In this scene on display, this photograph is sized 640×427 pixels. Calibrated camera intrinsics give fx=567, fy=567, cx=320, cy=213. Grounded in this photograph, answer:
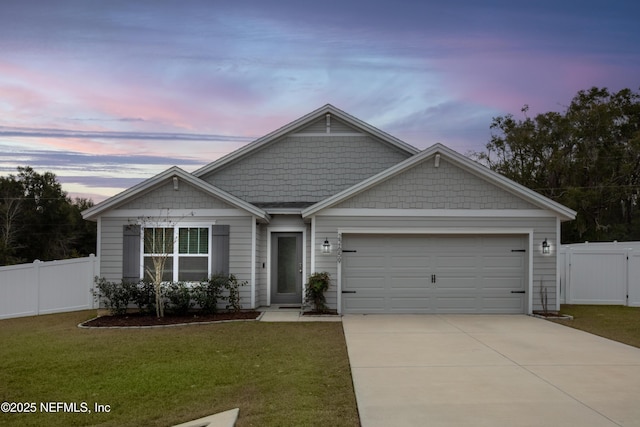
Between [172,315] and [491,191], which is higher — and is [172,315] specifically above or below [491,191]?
below

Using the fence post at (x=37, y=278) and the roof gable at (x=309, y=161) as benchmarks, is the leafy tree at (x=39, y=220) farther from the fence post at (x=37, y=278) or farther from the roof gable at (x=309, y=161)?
the roof gable at (x=309, y=161)

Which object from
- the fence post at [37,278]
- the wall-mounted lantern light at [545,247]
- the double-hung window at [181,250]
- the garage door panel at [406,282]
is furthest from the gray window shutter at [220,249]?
the wall-mounted lantern light at [545,247]

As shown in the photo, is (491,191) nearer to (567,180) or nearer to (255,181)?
(255,181)

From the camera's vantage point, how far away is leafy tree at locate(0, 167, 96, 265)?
42500 millimetres

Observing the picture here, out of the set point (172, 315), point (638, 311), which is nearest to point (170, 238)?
point (172, 315)

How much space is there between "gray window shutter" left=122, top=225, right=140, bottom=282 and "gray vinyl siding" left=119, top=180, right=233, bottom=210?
0.67 m

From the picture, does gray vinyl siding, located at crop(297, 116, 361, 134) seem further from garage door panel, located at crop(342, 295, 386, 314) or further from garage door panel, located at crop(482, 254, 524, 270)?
garage door panel, located at crop(482, 254, 524, 270)

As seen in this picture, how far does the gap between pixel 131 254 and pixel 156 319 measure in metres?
2.19

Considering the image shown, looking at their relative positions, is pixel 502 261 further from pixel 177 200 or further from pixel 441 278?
pixel 177 200

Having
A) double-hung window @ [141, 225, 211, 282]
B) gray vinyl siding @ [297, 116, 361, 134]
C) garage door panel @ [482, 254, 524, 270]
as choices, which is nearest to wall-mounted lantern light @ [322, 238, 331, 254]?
double-hung window @ [141, 225, 211, 282]

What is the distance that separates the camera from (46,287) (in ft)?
51.7

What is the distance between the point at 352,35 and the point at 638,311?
11.0 meters

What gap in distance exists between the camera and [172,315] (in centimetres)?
1420

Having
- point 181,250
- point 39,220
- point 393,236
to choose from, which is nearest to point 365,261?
point 393,236
